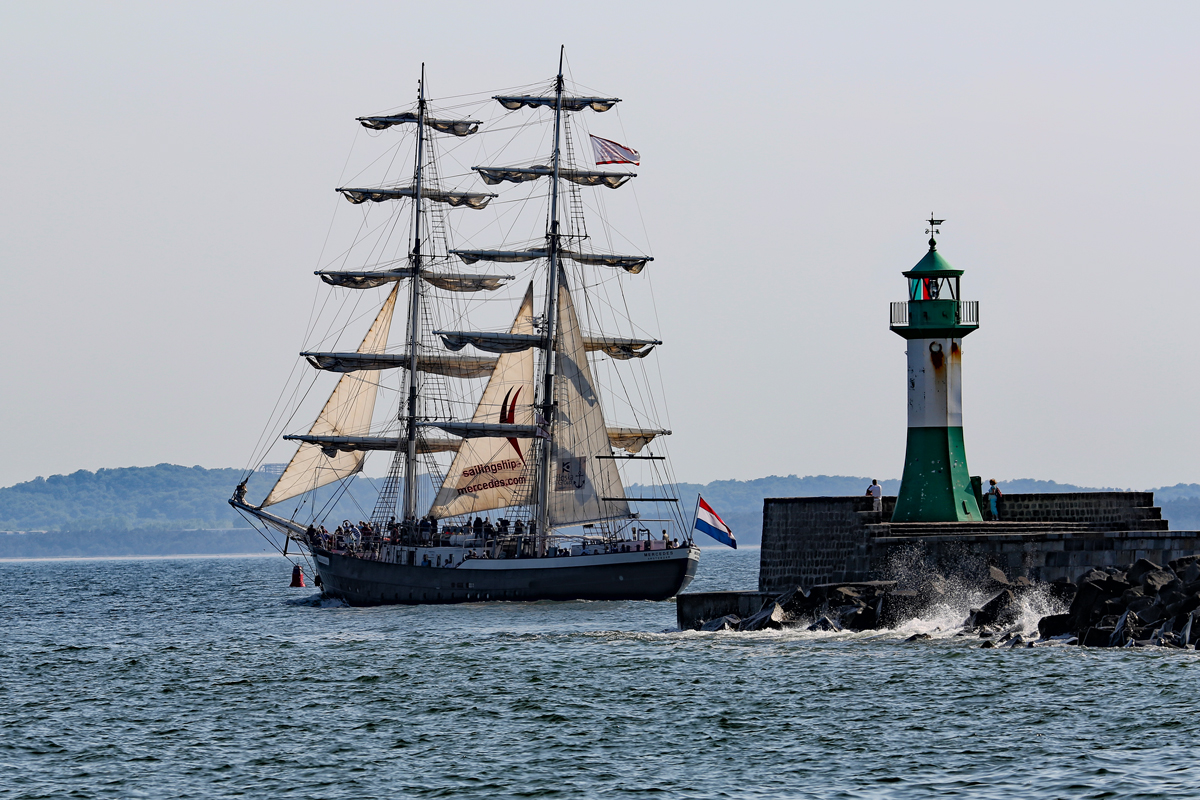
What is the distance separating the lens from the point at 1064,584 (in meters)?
30.2

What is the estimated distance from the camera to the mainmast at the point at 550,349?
56.7m

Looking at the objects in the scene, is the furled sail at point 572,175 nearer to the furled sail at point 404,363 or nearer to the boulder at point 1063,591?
the furled sail at point 404,363

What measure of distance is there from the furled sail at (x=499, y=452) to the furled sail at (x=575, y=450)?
5.21ft

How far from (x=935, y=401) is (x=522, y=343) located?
24.4 meters

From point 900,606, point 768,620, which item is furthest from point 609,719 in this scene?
point 768,620

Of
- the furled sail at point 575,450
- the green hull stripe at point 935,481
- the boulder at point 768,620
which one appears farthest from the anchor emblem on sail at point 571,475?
the green hull stripe at point 935,481

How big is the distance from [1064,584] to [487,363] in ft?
Result: 109

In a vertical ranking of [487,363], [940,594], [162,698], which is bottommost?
[162,698]

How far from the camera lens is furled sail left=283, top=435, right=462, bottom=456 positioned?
6072cm

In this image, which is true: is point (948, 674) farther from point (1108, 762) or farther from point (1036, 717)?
point (1108, 762)

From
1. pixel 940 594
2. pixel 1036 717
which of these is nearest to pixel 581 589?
pixel 940 594

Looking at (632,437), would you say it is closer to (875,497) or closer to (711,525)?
(711,525)

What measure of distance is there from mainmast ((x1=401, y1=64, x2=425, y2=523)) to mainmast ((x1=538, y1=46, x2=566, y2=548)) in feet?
21.0

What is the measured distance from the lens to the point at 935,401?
3428 centimetres
